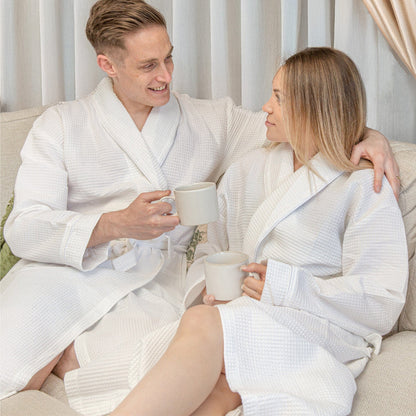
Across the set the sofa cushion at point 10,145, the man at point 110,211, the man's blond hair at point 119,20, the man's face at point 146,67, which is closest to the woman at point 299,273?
the man at point 110,211

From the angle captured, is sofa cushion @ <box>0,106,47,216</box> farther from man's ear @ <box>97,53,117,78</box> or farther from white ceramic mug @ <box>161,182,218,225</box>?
white ceramic mug @ <box>161,182,218,225</box>

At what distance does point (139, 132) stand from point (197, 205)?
0.52 meters

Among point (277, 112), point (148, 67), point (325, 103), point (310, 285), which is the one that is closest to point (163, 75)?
point (148, 67)

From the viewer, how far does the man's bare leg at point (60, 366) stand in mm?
1571

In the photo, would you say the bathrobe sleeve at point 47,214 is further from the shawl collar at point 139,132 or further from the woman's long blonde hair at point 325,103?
the woman's long blonde hair at point 325,103

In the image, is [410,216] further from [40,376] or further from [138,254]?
[40,376]

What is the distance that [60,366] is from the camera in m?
1.63

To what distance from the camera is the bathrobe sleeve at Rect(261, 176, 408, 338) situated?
145cm

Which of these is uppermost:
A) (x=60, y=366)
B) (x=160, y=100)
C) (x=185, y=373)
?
(x=160, y=100)

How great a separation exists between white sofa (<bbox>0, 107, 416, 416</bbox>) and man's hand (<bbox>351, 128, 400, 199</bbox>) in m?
0.07

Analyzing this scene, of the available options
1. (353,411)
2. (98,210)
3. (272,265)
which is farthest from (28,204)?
(353,411)

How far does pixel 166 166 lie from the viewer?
6.37 feet

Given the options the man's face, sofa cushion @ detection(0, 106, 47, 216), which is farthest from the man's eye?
sofa cushion @ detection(0, 106, 47, 216)

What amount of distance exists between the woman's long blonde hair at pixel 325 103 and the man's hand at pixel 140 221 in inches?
14.6
